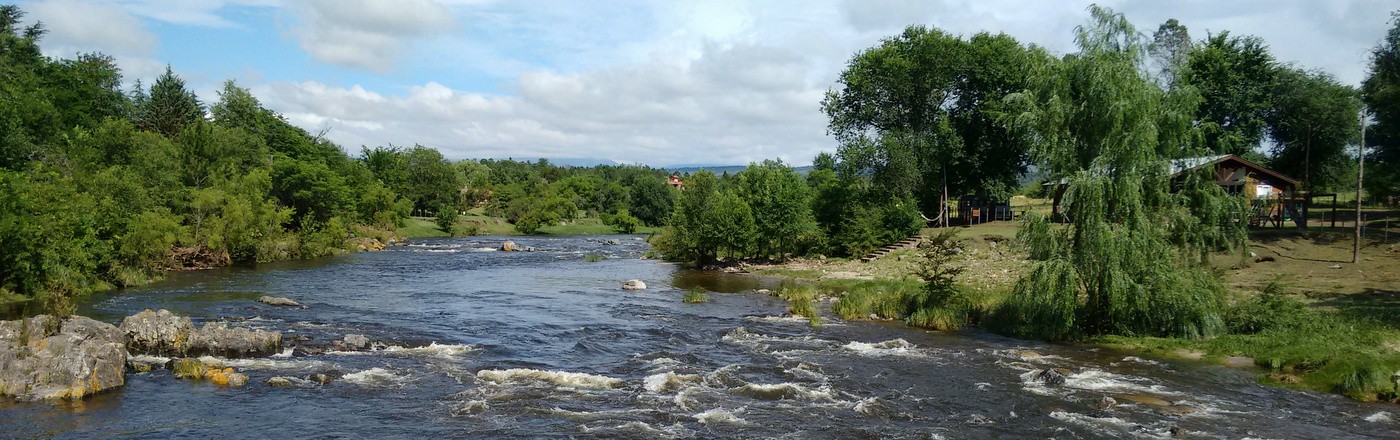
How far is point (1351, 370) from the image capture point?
17219 mm

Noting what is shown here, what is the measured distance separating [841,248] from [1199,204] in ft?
104

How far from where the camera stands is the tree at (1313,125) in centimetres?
5794

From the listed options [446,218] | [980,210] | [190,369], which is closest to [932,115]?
[980,210]

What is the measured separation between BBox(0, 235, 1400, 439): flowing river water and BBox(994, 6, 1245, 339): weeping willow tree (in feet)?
7.83

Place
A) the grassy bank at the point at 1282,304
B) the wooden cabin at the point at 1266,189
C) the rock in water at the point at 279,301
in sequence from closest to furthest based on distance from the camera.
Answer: the grassy bank at the point at 1282,304, the rock in water at the point at 279,301, the wooden cabin at the point at 1266,189

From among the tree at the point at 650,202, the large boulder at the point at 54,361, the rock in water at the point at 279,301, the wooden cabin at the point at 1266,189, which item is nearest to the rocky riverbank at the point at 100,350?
the large boulder at the point at 54,361

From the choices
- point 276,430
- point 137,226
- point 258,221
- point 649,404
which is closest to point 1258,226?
point 649,404

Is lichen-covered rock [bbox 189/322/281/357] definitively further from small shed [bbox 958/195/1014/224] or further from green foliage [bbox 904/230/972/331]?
small shed [bbox 958/195/1014/224]

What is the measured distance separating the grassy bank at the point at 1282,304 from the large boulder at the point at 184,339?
1990cm

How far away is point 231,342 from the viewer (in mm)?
20172

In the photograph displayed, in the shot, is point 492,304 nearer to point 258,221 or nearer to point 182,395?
point 182,395

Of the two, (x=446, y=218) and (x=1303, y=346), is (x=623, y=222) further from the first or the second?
(x=1303, y=346)

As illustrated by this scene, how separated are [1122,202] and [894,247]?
98.7 feet

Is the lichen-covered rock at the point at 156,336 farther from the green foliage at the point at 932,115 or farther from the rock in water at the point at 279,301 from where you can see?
the green foliage at the point at 932,115
